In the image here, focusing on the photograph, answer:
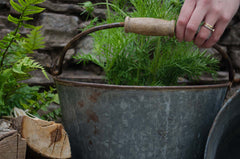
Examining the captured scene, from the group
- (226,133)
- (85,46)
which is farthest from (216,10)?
(85,46)

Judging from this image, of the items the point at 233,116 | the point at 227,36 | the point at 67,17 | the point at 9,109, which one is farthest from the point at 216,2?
the point at 227,36

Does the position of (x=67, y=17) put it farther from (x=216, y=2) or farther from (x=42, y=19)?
(x=216, y=2)

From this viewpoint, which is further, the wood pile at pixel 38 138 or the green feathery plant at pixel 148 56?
the green feathery plant at pixel 148 56

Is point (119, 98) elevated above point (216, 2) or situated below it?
below

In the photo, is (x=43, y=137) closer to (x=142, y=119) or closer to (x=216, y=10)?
(x=142, y=119)

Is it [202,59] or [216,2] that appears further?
[202,59]

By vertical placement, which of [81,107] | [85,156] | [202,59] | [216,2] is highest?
[216,2]

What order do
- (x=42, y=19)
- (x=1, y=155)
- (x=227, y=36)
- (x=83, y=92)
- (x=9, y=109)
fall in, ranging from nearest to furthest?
(x=1, y=155) → (x=83, y=92) → (x=9, y=109) → (x=42, y=19) → (x=227, y=36)

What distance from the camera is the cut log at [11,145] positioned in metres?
0.47

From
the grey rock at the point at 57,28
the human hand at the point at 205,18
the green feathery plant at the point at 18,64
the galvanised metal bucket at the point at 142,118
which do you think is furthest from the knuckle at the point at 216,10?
the grey rock at the point at 57,28

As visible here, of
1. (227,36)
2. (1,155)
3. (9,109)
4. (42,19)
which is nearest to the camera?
(1,155)

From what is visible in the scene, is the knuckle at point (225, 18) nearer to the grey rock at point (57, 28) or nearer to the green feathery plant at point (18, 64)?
the green feathery plant at point (18, 64)

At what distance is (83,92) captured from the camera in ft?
1.88

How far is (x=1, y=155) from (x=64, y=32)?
78 cm
